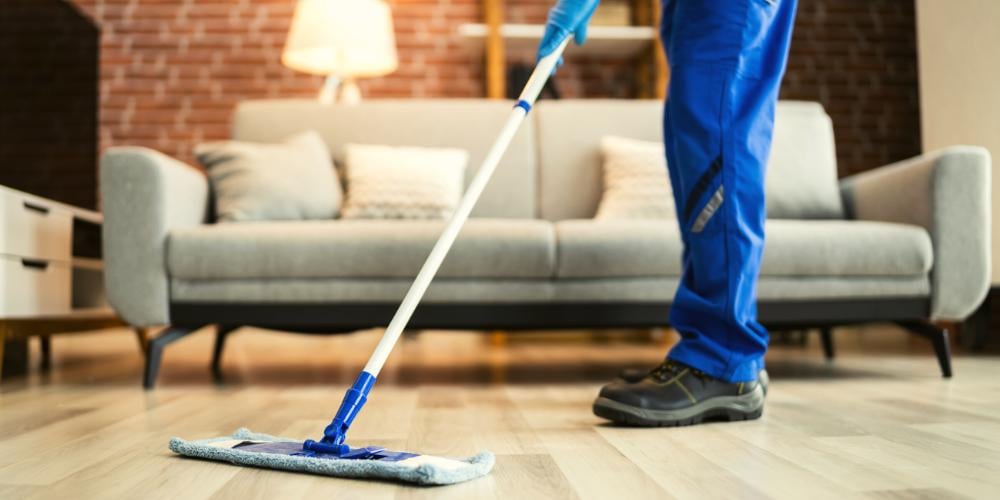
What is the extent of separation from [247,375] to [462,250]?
78 cm

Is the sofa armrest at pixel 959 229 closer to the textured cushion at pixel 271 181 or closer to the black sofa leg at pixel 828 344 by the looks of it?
the black sofa leg at pixel 828 344

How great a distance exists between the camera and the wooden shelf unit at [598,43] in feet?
12.7

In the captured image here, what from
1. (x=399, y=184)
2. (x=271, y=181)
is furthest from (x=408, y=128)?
(x=271, y=181)

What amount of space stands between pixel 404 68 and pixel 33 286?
2.39 m

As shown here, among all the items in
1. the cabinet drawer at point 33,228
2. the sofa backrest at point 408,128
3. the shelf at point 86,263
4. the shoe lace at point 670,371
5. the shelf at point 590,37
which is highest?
the shelf at point 590,37

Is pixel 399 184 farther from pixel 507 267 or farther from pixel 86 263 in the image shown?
pixel 86 263

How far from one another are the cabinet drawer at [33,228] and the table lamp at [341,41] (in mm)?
1227

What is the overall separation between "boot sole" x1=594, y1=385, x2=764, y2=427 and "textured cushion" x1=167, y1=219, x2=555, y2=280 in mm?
664

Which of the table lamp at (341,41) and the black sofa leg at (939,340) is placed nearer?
the black sofa leg at (939,340)

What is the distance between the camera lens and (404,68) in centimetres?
423

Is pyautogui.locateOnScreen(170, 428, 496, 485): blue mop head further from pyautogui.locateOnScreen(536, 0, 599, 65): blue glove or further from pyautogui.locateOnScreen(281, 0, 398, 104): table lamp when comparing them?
pyautogui.locateOnScreen(281, 0, 398, 104): table lamp

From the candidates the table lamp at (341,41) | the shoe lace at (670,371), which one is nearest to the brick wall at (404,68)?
the table lamp at (341,41)

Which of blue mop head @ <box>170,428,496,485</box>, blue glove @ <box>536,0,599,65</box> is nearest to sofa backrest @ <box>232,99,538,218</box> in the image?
blue glove @ <box>536,0,599,65</box>

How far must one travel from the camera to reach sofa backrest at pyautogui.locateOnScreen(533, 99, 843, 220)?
251 centimetres
